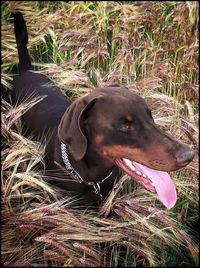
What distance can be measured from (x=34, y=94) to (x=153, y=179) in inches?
61.3

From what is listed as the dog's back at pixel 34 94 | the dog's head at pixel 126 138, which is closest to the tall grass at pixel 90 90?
the dog's back at pixel 34 94

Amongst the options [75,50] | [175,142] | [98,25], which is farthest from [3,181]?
[98,25]

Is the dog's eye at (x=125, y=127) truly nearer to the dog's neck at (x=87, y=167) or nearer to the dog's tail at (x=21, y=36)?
the dog's neck at (x=87, y=167)

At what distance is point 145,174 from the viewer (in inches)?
121

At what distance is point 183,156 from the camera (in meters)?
2.85

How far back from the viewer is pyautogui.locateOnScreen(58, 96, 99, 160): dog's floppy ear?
3.03 m

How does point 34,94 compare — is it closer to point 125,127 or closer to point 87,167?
point 87,167

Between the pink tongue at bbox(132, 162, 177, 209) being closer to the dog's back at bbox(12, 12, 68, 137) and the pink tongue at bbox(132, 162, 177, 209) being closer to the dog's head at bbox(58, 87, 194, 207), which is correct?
the dog's head at bbox(58, 87, 194, 207)

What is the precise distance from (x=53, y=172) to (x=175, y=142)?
0.97 m

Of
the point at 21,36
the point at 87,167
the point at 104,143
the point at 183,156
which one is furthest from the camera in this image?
the point at 21,36

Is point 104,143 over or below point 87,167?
over

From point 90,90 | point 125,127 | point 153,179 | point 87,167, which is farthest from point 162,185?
point 90,90

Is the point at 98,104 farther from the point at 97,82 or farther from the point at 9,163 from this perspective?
the point at 97,82

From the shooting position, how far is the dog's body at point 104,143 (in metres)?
2.91
